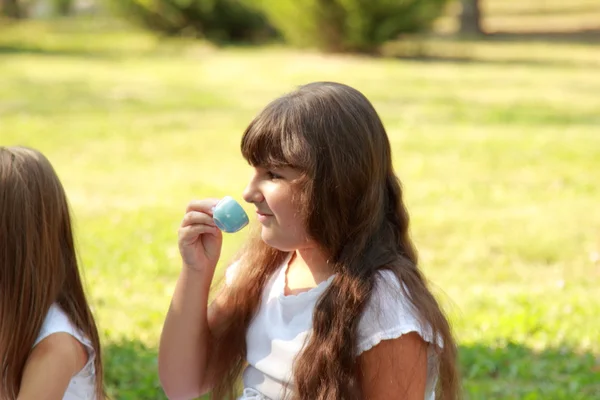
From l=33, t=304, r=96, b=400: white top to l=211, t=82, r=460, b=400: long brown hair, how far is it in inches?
24.8

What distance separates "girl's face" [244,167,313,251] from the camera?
2.27 metres

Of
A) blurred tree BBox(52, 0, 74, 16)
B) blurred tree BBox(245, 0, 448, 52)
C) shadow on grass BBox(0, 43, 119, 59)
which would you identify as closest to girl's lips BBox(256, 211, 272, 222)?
blurred tree BBox(245, 0, 448, 52)

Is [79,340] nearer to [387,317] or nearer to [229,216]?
[229,216]

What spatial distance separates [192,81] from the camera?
15.4 meters

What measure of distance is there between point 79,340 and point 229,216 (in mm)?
565

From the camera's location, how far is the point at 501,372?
4367 mm

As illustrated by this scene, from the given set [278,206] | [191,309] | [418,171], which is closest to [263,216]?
[278,206]

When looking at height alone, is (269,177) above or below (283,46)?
above

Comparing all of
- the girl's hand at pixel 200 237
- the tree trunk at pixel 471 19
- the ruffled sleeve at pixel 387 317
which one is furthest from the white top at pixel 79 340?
the tree trunk at pixel 471 19

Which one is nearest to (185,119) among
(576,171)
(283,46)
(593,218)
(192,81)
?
(192,81)

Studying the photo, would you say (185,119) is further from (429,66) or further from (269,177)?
(269,177)

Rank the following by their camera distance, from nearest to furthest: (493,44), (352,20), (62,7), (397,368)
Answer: (397,368)
(352,20)
(493,44)
(62,7)

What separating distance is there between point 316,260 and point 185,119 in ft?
32.1

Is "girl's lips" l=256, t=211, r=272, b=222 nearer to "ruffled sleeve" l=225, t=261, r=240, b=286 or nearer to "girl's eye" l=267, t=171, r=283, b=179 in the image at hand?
"girl's eye" l=267, t=171, r=283, b=179
